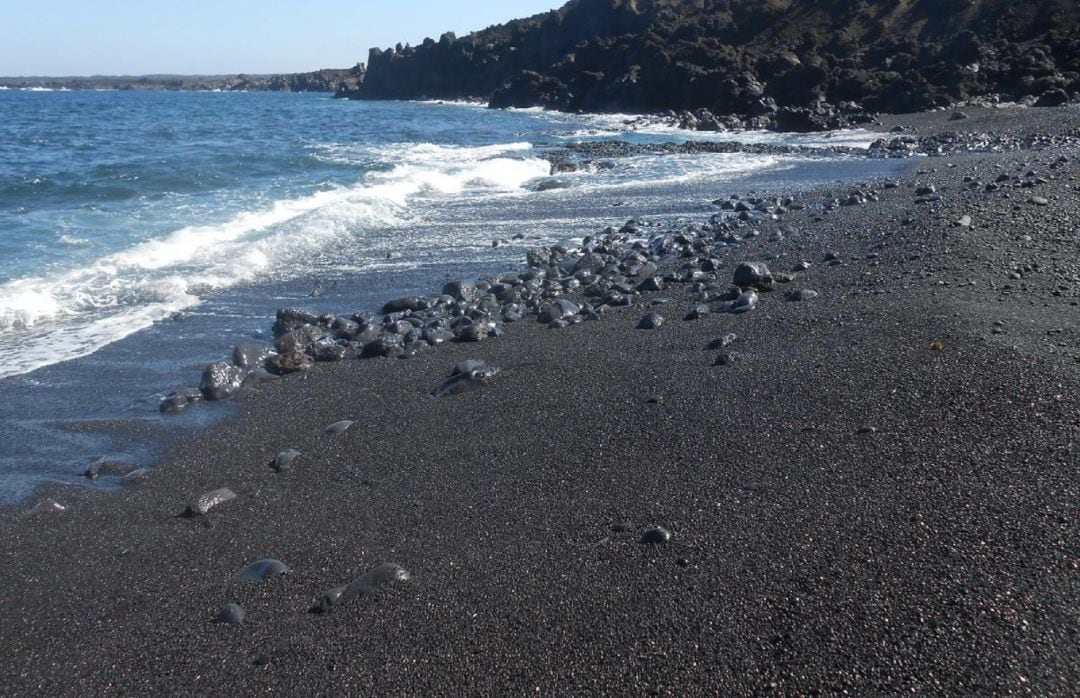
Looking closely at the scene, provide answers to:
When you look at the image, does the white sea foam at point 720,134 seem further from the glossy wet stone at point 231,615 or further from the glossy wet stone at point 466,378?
the glossy wet stone at point 231,615

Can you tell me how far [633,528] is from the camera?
152 inches

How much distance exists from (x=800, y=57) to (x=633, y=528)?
44.4 meters

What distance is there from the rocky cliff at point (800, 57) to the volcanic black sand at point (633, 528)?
27.9 metres

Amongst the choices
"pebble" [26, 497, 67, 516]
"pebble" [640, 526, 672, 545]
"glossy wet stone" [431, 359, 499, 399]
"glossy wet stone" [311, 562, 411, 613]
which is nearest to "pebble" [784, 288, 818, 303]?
"glossy wet stone" [431, 359, 499, 399]

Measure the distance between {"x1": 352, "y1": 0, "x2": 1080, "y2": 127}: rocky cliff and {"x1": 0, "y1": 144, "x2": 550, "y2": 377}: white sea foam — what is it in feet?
67.7

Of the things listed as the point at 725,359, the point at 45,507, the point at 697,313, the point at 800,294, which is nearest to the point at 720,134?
the point at 800,294

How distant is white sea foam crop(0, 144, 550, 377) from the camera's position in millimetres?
8227

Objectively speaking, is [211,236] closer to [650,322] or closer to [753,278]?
[650,322]

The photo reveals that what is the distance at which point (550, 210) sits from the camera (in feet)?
49.9

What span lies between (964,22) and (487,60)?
46.7 meters

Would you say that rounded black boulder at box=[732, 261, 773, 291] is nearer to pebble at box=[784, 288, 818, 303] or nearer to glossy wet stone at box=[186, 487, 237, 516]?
pebble at box=[784, 288, 818, 303]

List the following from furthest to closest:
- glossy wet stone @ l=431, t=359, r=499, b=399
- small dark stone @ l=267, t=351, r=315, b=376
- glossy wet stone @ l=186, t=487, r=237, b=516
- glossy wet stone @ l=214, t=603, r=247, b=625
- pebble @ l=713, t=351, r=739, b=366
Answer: small dark stone @ l=267, t=351, r=315, b=376 < glossy wet stone @ l=431, t=359, r=499, b=399 < pebble @ l=713, t=351, r=739, b=366 < glossy wet stone @ l=186, t=487, r=237, b=516 < glossy wet stone @ l=214, t=603, r=247, b=625

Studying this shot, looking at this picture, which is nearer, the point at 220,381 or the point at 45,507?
the point at 45,507

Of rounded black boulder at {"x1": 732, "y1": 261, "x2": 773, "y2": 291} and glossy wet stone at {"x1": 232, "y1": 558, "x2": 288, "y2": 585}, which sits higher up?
rounded black boulder at {"x1": 732, "y1": 261, "x2": 773, "y2": 291}
